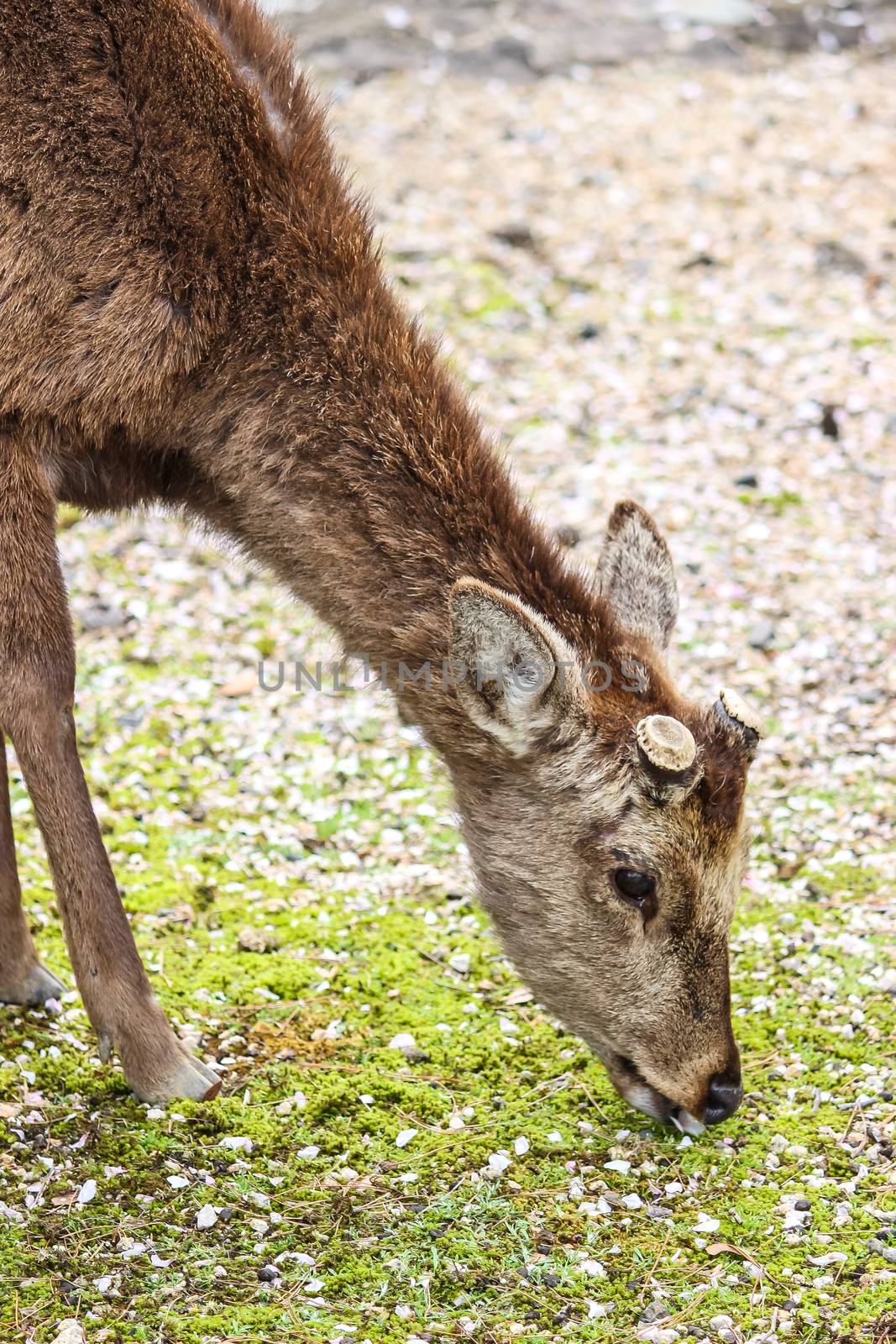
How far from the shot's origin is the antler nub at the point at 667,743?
177 inches

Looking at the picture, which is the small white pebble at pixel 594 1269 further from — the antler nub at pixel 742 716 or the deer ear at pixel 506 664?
the antler nub at pixel 742 716

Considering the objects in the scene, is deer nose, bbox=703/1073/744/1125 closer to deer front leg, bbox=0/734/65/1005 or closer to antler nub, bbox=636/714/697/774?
antler nub, bbox=636/714/697/774

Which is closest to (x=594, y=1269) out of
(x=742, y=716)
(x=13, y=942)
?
(x=742, y=716)

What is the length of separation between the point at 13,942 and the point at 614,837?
2226 millimetres

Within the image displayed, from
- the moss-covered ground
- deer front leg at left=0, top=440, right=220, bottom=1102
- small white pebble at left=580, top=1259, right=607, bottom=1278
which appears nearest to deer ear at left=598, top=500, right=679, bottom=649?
the moss-covered ground

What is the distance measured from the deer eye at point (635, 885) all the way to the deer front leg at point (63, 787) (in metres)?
1.53

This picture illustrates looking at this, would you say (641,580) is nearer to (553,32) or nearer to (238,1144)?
(238,1144)

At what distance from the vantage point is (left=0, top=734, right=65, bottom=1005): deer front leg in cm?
546

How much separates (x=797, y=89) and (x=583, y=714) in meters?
10.4

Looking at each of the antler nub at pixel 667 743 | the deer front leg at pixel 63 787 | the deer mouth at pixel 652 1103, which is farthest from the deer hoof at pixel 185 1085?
the antler nub at pixel 667 743

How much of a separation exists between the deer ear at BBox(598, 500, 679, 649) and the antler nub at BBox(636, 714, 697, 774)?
77 cm

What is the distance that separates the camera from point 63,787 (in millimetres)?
4984

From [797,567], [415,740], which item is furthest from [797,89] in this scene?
[415,740]

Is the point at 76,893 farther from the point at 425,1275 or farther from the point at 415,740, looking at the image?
the point at 415,740
